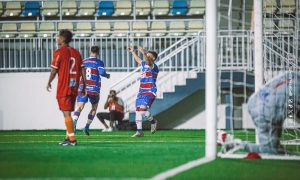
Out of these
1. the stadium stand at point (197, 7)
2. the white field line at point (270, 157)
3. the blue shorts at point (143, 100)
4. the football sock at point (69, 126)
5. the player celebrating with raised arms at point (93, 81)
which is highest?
the stadium stand at point (197, 7)

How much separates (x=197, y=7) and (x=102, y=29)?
3.32 meters

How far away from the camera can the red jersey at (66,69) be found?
1052cm

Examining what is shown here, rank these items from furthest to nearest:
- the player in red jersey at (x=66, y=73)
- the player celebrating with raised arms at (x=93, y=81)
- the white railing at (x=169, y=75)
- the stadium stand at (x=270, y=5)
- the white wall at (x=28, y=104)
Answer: the white wall at (x=28, y=104), the white railing at (x=169, y=75), the player celebrating with raised arms at (x=93, y=81), the stadium stand at (x=270, y=5), the player in red jersey at (x=66, y=73)

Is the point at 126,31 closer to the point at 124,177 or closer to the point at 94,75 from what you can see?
the point at 94,75

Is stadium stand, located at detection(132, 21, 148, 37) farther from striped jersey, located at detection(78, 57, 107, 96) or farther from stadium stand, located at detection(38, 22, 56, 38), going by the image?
striped jersey, located at detection(78, 57, 107, 96)

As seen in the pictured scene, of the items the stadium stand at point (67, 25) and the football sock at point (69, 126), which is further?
the stadium stand at point (67, 25)

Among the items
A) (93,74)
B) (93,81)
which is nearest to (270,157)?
(93,81)

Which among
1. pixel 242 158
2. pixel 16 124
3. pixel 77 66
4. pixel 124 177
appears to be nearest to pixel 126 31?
pixel 16 124

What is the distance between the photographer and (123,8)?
23828 millimetres

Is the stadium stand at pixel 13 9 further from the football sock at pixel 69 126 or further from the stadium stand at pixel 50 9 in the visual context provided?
the football sock at pixel 69 126

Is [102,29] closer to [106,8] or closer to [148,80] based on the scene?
[106,8]

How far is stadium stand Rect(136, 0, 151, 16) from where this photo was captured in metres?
23.5

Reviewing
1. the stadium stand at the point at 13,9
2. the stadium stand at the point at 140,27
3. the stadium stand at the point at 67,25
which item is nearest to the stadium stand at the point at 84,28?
the stadium stand at the point at 67,25

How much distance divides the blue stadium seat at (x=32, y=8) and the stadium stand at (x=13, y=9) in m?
0.21
